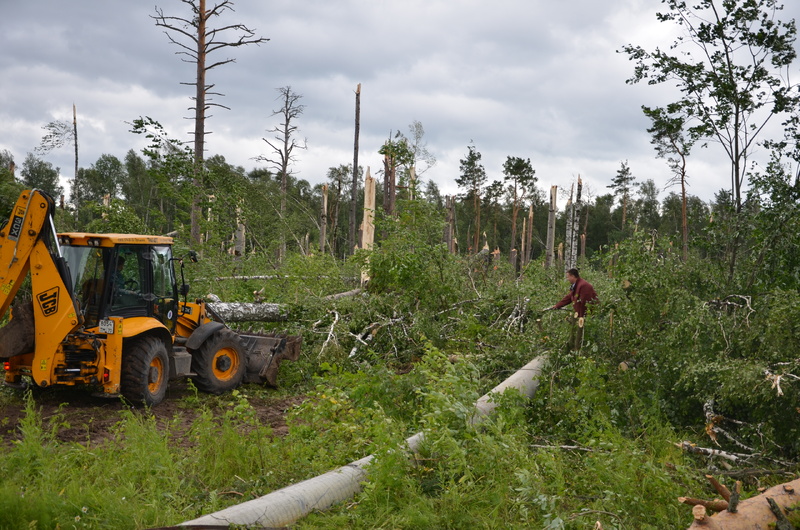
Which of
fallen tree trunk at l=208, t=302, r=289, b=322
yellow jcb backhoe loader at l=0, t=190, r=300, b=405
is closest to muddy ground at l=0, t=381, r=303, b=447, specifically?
yellow jcb backhoe loader at l=0, t=190, r=300, b=405

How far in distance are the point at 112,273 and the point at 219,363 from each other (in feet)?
7.19

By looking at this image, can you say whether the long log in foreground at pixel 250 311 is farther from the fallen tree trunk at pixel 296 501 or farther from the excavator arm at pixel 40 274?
the fallen tree trunk at pixel 296 501

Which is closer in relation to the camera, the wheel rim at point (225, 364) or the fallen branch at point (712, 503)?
the fallen branch at point (712, 503)

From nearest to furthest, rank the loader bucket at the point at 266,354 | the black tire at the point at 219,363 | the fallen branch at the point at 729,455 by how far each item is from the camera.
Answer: the fallen branch at the point at 729,455
the black tire at the point at 219,363
the loader bucket at the point at 266,354

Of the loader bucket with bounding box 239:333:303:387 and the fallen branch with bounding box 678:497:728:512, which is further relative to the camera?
the loader bucket with bounding box 239:333:303:387

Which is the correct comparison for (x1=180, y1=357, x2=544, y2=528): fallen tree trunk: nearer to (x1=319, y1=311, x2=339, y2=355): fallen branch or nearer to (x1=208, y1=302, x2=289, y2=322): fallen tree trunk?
(x1=319, y1=311, x2=339, y2=355): fallen branch

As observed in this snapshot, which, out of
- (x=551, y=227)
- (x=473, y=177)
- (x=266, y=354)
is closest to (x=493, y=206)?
(x=473, y=177)

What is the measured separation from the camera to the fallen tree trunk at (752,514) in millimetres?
3902

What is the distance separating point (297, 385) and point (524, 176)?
1519 inches

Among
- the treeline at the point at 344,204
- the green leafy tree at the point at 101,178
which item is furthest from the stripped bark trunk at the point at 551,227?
the green leafy tree at the point at 101,178

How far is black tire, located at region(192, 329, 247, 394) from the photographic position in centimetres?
907

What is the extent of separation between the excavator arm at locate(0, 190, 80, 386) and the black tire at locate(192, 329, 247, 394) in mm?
2063

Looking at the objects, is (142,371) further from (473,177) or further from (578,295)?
(473,177)

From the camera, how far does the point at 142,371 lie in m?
7.73
